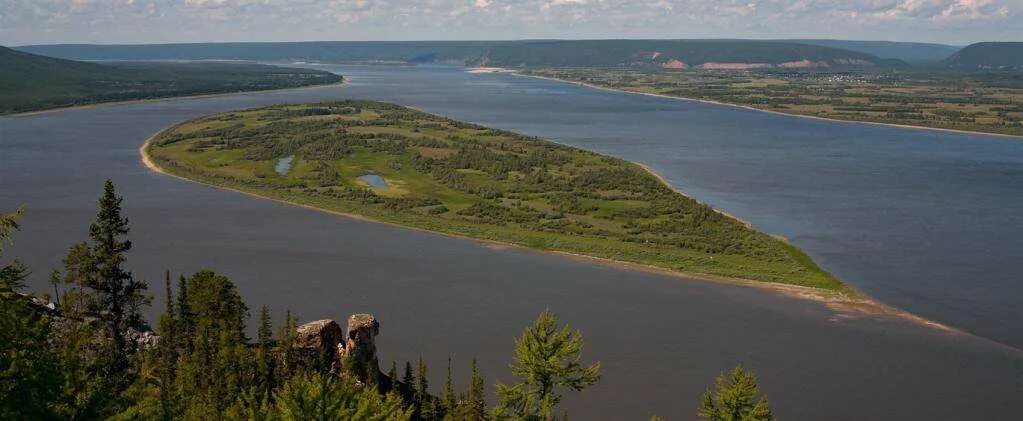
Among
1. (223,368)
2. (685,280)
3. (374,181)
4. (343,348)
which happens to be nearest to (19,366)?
(223,368)

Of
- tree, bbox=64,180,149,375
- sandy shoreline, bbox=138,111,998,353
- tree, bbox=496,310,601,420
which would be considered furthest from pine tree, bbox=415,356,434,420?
sandy shoreline, bbox=138,111,998,353

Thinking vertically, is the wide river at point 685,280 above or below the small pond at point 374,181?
below

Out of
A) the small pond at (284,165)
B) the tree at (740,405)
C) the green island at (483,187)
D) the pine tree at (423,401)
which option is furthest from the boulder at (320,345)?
the small pond at (284,165)

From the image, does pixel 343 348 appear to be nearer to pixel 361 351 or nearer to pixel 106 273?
pixel 361 351

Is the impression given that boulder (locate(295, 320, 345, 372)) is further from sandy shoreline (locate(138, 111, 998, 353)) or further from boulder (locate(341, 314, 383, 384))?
sandy shoreline (locate(138, 111, 998, 353))

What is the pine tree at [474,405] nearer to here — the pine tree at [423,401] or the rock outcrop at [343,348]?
the pine tree at [423,401]

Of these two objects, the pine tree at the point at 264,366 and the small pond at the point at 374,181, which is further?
the small pond at the point at 374,181

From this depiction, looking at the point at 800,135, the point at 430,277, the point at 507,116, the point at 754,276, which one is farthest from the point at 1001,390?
the point at 507,116
